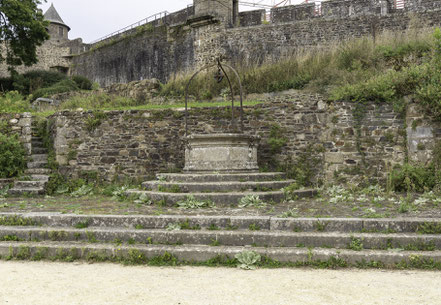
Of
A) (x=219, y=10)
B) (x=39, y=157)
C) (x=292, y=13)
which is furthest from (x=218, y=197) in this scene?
(x=219, y=10)

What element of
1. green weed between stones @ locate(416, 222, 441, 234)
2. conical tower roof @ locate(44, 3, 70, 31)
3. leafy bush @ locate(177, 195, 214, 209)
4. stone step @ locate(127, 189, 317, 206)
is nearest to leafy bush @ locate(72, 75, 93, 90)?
conical tower roof @ locate(44, 3, 70, 31)

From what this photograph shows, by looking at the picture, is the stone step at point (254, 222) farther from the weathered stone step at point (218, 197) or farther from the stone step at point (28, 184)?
the stone step at point (28, 184)

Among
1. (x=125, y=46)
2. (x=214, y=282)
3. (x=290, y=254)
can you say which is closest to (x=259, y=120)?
(x=290, y=254)

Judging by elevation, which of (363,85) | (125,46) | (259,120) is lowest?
(259,120)

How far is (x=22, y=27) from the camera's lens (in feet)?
65.8

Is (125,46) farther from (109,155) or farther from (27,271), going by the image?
(27,271)

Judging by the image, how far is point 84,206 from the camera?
6457mm

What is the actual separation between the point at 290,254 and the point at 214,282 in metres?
1.07

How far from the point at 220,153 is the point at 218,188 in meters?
1.12

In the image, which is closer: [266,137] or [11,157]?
[11,157]

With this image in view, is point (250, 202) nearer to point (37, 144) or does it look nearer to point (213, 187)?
point (213, 187)

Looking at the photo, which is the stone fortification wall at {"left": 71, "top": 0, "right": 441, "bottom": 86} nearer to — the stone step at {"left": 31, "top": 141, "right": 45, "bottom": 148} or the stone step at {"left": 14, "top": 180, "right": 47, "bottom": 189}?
the stone step at {"left": 31, "top": 141, "right": 45, "bottom": 148}

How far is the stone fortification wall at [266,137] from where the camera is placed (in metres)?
8.29

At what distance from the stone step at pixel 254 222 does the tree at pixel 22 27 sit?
59.5 feet
